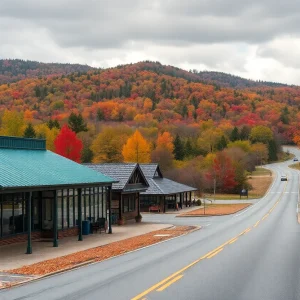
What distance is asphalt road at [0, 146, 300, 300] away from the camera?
1540 centimetres

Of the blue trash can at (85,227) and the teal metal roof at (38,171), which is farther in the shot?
the blue trash can at (85,227)

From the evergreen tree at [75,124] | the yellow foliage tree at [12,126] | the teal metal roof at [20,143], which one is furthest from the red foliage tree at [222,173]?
the teal metal roof at [20,143]

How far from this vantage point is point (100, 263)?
74.3 ft

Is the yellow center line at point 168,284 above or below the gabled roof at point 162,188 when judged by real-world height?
below

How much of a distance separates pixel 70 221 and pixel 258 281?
19.6 meters

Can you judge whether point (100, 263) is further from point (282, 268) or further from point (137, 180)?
point (137, 180)

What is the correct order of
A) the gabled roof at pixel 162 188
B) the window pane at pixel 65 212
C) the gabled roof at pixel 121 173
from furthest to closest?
1. the gabled roof at pixel 162 188
2. the gabled roof at pixel 121 173
3. the window pane at pixel 65 212

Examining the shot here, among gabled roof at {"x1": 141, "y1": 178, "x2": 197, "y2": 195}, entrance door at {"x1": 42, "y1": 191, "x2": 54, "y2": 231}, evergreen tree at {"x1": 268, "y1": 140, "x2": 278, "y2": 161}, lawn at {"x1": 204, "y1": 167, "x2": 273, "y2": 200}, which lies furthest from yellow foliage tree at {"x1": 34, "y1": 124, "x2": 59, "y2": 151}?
evergreen tree at {"x1": 268, "y1": 140, "x2": 278, "y2": 161}

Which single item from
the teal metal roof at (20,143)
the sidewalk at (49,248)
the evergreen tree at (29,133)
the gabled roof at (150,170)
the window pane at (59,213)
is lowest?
the sidewalk at (49,248)

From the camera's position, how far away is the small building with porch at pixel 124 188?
153 feet

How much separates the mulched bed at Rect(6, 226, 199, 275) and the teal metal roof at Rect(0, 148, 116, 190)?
3.98m

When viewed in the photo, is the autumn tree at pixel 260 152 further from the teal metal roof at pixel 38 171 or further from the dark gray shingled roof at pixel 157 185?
the teal metal roof at pixel 38 171

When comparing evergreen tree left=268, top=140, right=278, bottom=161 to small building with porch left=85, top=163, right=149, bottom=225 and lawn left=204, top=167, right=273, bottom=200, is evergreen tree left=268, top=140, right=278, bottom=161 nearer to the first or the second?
lawn left=204, top=167, right=273, bottom=200

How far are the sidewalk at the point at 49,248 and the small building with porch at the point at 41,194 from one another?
625mm
